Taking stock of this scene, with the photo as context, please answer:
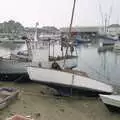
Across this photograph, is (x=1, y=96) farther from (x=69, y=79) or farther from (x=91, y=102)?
(x=91, y=102)

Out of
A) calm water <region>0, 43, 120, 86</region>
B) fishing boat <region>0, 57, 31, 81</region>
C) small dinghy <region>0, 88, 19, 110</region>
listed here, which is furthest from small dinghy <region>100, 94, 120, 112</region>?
calm water <region>0, 43, 120, 86</region>

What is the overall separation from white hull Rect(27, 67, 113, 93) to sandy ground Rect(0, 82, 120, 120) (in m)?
0.78

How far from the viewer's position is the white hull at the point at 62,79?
45.1ft

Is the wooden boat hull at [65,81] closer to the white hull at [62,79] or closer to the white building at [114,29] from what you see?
the white hull at [62,79]

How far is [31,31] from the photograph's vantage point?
2225 cm

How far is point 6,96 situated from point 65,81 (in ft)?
11.1

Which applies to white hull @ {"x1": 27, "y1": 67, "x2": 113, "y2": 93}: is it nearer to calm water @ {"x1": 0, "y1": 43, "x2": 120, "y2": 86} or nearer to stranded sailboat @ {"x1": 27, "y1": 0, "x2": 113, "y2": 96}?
stranded sailboat @ {"x1": 27, "y1": 0, "x2": 113, "y2": 96}

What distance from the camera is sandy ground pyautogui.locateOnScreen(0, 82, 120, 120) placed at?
36.7ft

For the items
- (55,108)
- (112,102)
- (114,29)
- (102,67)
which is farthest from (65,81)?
(114,29)

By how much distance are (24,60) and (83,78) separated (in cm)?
541

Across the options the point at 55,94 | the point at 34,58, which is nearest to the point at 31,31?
the point at 34,58

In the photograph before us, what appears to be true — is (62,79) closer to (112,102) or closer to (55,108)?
(55,108)

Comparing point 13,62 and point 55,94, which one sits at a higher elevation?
point 13,62

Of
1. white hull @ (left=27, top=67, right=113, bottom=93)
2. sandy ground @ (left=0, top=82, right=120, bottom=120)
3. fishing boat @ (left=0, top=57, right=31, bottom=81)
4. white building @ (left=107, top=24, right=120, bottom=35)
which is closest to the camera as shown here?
sandy ground @ (left=0, top=82, right=120, bottom=120)
